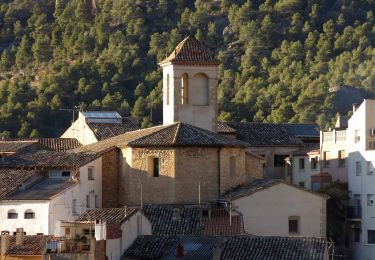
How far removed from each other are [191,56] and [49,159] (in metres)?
10.5

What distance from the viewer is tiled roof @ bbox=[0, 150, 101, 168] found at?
84.2 m

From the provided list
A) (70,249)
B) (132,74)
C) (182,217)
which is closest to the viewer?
(70,249)

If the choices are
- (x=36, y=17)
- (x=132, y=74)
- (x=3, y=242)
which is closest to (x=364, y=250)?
(x=3, y=242)

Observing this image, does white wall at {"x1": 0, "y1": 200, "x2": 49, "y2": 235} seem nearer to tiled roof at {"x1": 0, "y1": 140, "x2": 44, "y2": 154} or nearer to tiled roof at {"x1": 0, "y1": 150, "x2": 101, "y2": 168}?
tiled roof at {"x1": 0, "y1": 150, "x2": 101, "y2": 168}

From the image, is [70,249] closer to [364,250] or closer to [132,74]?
[364,250]

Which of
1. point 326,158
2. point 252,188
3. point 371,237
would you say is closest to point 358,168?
point 371,237

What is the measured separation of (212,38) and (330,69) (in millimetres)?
18971

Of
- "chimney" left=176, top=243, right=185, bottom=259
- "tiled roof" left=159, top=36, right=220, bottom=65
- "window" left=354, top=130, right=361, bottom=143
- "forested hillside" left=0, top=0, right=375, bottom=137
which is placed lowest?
"chimney" left=176, top=243, right=185, bottom=259

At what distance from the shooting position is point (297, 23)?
169375mm

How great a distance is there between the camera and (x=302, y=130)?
350 feet

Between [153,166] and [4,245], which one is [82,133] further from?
[4,245]

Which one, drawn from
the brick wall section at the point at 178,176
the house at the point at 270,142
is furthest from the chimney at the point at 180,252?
the house at the point at 270,142

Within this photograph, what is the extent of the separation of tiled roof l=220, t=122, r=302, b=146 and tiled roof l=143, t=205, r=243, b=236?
21372 millimetres

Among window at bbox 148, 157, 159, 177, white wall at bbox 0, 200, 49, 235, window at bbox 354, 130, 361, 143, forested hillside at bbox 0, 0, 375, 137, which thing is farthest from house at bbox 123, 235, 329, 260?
forested hillside at bbox 0, 0, 375, 137
